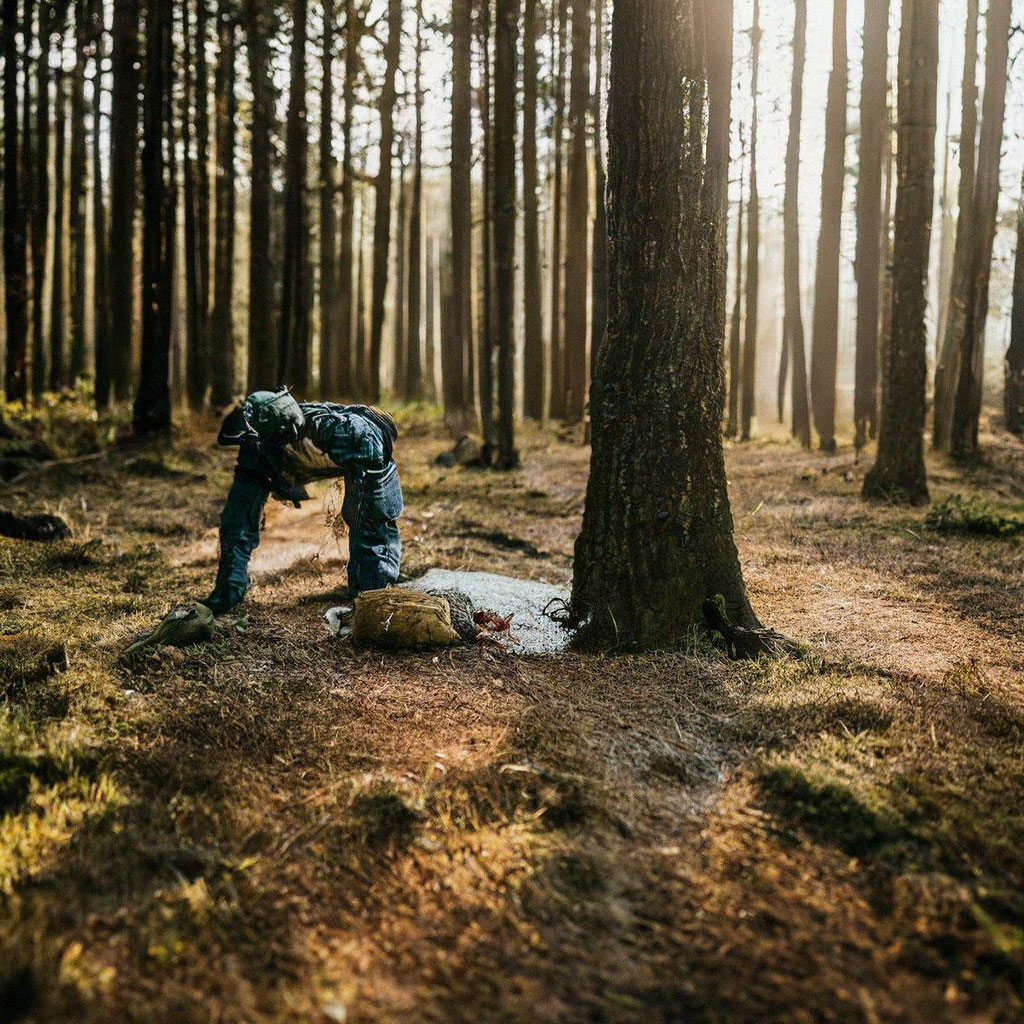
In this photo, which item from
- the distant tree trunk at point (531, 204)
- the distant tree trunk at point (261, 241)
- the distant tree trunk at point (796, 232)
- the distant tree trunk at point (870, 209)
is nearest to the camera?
the distant tree trunk at point (870, 209)

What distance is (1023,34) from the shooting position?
12922 mm

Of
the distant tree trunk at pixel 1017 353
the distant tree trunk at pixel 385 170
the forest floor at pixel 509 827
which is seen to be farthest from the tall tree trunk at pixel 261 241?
the distant tree trunk at pixel 1017 353

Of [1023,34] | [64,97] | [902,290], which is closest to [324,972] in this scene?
[902,290]

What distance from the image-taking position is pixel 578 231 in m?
16.4

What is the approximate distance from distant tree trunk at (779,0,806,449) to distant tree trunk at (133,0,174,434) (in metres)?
9.90

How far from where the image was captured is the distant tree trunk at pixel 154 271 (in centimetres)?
1302

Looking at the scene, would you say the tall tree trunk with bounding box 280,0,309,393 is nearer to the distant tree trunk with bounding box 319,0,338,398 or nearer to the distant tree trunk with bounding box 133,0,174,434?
the distant tree trunk with bounding box 319,0,338,398

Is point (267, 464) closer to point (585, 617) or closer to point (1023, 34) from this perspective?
point (585, 617)

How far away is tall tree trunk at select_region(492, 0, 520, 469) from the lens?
11.5 meters

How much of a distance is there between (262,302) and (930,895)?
13.4 meters

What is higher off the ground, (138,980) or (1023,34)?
(1023,34)

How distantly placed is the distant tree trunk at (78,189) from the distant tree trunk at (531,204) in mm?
9072

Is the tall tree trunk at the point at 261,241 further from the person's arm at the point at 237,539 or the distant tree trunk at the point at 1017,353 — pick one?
the distant tree trunk at the point at 1017,353

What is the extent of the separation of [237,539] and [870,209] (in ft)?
37.4
